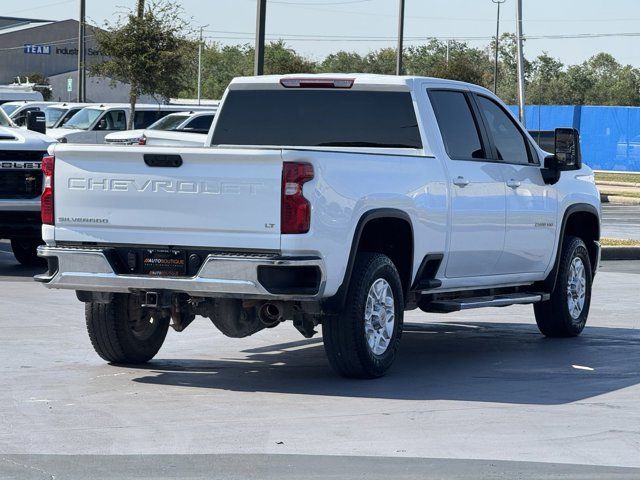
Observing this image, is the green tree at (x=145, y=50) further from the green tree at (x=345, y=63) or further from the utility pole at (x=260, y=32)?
the green tree at (x=345, y=63)

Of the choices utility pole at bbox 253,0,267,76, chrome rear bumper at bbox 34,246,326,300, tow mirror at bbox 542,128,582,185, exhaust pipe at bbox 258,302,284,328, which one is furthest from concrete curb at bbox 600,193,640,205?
chrome rear bumper at bbox 34,246,326,300

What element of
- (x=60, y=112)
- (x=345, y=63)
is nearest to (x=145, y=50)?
(x=60, y=112)

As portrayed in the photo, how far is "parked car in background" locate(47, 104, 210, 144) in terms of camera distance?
32.9 meters

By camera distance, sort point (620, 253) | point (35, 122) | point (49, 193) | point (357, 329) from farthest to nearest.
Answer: point (620, 253) → point (35, 122) → point (49, 193) → point (357, 329)

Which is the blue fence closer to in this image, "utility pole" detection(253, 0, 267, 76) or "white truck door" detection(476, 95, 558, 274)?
"utility pole" detection(253, 0, 267, 76)

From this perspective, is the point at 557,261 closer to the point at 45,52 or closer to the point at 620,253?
the point at 620,253

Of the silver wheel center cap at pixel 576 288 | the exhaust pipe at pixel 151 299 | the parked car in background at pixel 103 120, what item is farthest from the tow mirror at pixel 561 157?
the parked car in background at pixel 103 120

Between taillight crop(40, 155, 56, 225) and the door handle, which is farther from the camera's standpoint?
the door handle

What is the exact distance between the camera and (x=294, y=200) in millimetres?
8422

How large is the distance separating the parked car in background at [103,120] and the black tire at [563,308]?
2140 cm

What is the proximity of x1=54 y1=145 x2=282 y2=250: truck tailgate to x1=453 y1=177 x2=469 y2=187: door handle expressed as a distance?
2.01 meters

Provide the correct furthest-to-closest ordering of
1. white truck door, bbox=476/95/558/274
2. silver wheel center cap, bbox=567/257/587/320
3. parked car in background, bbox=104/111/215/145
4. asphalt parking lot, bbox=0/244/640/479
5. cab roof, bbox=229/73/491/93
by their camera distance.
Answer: parked car in background, bbox=104/111/215/145, silver wheel center cap, bbox=567/257/587/320, white truck door, bbox=476/95/558/274, cab roof, bbox=229/73/491/93, asphalt parking lot, bbox=0/244/640/479

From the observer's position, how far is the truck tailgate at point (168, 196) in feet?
27.8

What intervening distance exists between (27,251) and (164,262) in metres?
9.09
